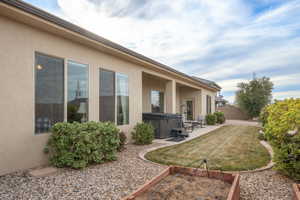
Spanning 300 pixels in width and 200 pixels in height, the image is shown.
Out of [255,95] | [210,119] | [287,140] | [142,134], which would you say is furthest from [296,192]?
[255,95]

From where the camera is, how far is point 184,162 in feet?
15.5

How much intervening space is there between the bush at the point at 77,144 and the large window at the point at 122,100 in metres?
2.28

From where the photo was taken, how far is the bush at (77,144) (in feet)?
13.5

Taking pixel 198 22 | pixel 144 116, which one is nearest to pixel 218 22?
pixel 198 22

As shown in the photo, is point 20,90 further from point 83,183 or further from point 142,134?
point 142,134

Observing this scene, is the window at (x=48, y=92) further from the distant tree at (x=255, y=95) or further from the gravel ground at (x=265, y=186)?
the distant tree at (x=255, y=95)

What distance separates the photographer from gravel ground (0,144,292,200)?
2.90 meters

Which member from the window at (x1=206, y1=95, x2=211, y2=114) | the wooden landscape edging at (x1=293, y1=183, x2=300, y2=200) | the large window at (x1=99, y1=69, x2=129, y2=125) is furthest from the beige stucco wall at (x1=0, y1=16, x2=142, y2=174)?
the window at (x1=206, y1=95, x2=211, y2=114)

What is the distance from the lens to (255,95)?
66.6 ft

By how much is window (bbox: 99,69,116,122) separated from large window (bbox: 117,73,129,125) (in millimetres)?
297

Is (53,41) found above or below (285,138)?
above

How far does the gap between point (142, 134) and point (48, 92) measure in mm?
3794

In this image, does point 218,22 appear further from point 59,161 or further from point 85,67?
point 59,161

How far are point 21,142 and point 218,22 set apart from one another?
926 centimetres
